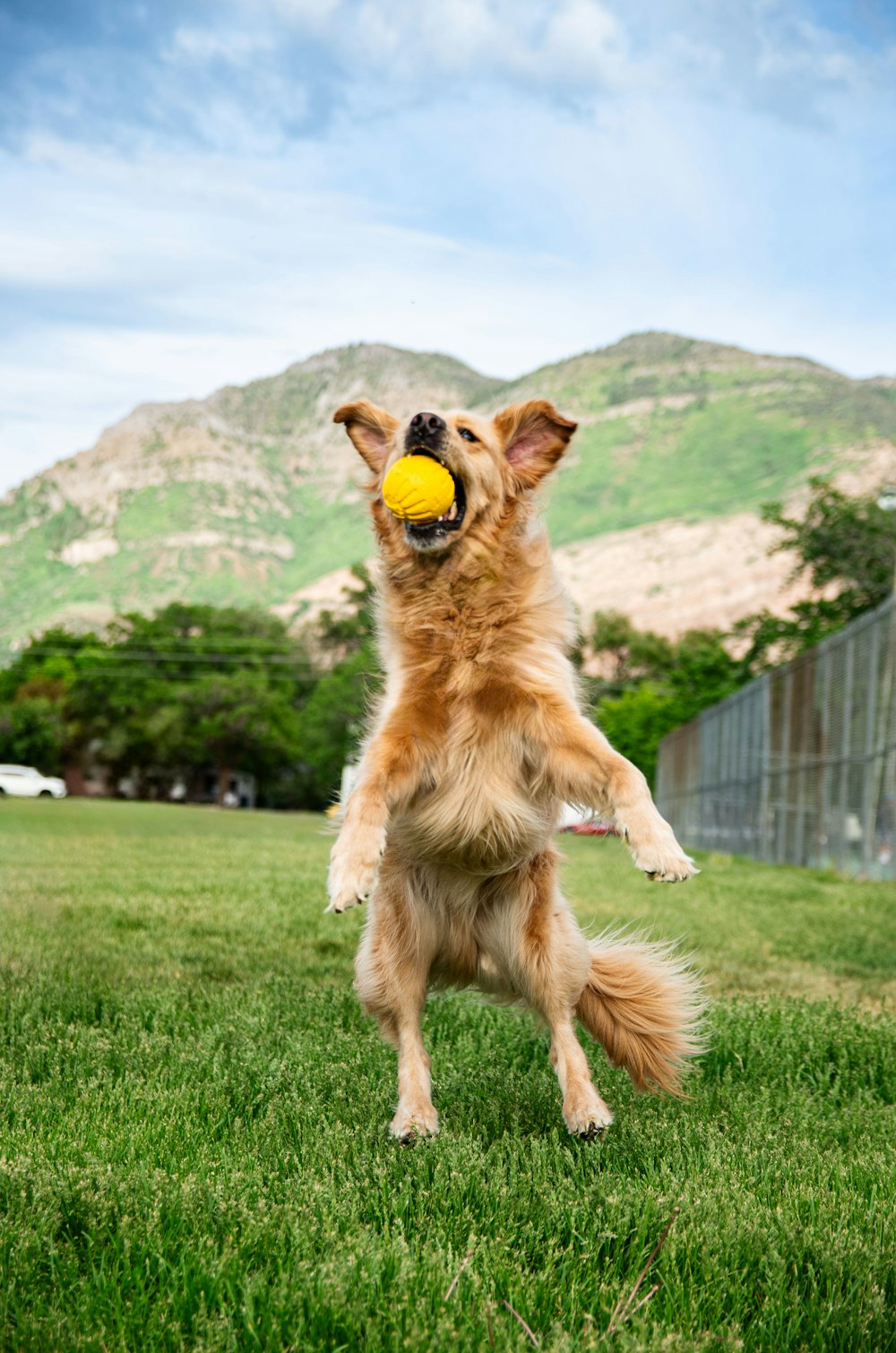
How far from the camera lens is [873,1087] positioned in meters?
4.11

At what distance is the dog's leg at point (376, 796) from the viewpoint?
10.7 feet

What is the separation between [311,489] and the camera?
167375 mm

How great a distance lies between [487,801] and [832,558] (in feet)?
127

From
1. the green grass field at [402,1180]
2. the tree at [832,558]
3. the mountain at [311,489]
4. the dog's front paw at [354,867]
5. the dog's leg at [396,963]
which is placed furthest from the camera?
the mountain at [311,489]

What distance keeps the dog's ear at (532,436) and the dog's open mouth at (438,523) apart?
11.6 inches

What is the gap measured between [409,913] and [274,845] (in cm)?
1525

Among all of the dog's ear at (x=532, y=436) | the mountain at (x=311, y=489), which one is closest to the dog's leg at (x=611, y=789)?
the dog's ear at (x=532, y=436)

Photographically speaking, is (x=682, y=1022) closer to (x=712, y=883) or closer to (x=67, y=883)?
(x=67, y=883)

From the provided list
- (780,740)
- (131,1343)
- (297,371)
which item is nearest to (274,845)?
(780,740)

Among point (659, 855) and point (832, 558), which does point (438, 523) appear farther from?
point (832, 558)

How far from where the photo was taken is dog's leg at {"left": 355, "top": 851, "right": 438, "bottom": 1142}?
362 centimetres

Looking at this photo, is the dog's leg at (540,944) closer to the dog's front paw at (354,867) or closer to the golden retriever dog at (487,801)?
the golden retriever dog at (487,801)

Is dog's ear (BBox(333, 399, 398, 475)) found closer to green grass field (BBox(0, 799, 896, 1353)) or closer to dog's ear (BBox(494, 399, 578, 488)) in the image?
dog's ear (BBox(494, 399, 578, 488))

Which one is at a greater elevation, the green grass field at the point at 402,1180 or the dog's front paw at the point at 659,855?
the dog's front paw at the point at 659,855
